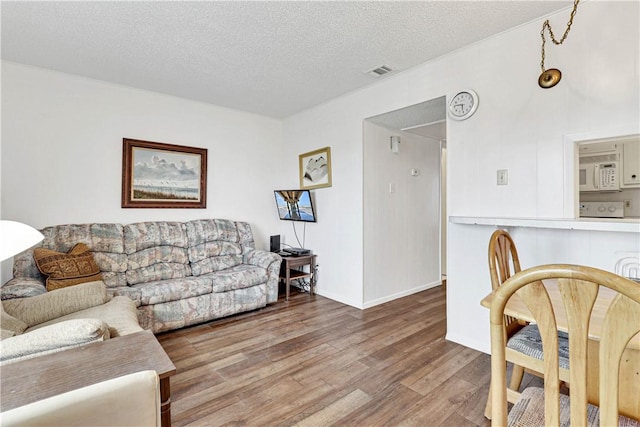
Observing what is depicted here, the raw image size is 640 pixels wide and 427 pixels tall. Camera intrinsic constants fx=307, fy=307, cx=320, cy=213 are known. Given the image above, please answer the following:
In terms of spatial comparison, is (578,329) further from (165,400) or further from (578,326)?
(165,400)

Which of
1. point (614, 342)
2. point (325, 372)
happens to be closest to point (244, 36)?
point (325, 372)

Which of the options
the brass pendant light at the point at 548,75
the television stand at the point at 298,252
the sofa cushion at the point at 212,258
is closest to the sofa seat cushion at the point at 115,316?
the sofa cushion at the point at 212,258

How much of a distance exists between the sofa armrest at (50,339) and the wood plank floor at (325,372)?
0.84m

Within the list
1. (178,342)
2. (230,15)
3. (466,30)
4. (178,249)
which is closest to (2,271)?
(178,249)

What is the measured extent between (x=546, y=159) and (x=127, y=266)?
3.79 metres

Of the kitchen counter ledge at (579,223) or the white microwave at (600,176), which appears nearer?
the kitchen counter ledge at (579,223)

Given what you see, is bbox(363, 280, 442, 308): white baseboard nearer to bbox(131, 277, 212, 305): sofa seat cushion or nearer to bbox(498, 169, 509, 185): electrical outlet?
bbox(131, 277, 212, 305): sofa seat cushion

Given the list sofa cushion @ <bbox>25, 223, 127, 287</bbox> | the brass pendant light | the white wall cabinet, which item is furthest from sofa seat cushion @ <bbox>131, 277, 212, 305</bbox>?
the white wall cabinet

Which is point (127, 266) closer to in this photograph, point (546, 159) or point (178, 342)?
point (178, 342)

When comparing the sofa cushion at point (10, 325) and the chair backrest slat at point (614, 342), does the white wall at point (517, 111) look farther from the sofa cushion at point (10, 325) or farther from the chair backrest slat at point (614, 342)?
the sofa cushion at point (10, 325)

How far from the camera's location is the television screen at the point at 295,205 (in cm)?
405

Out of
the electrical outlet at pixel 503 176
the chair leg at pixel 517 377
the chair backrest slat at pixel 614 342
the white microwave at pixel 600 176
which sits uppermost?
the white microwave at pixel 600 176

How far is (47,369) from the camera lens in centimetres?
97

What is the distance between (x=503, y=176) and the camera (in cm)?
238
